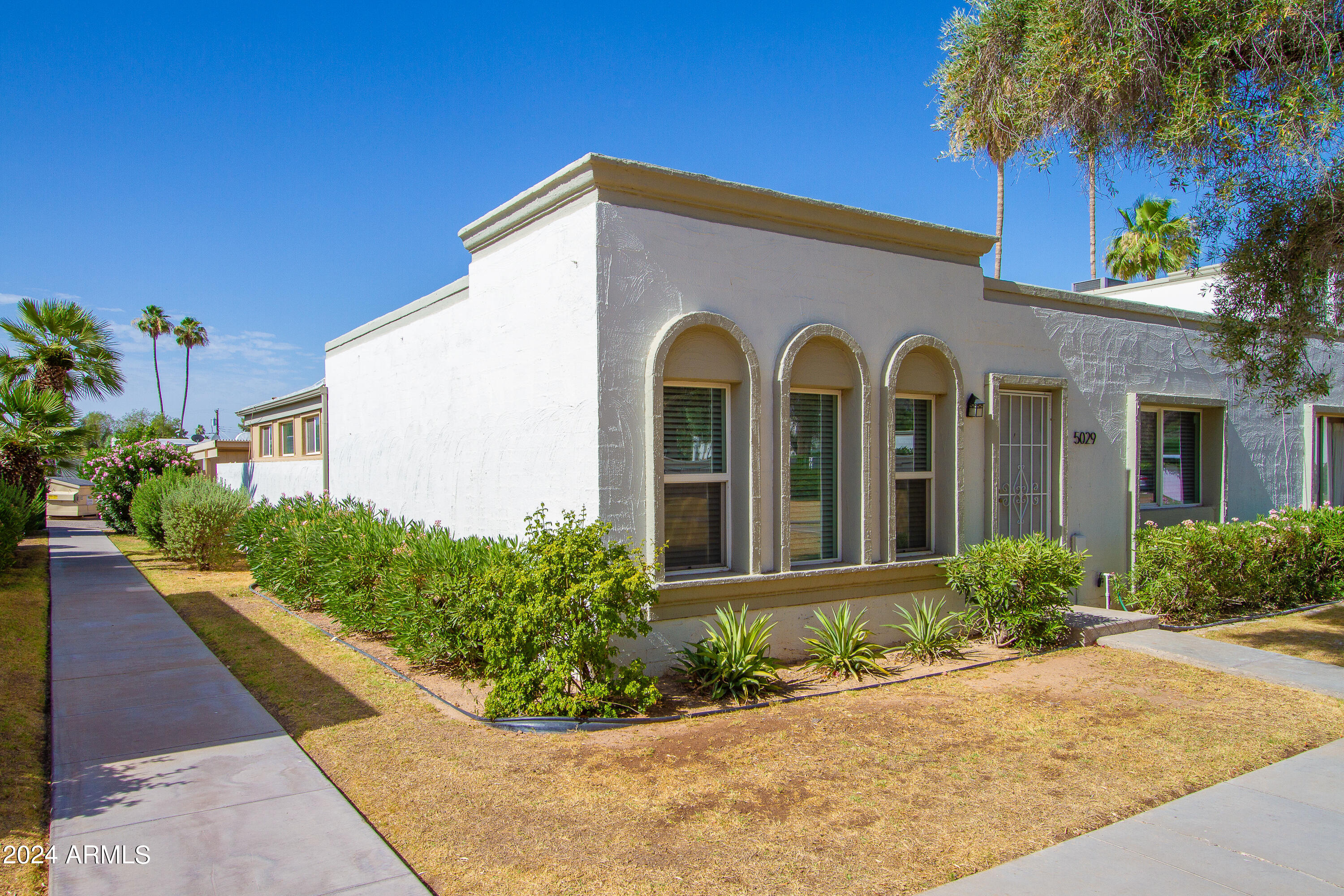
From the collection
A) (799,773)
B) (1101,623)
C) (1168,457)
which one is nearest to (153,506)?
(799,773)

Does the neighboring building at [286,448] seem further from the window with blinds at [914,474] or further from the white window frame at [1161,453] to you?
the white window frame at [1161,453]

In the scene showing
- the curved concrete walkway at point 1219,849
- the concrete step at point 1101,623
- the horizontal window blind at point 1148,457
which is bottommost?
the curved concrete walkway at point 1219,849

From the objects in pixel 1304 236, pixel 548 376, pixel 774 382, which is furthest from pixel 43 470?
pixel 1304 236

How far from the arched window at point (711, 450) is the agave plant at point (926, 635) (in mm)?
1854

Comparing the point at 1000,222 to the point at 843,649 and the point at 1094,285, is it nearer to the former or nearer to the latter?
the point at 1094,285

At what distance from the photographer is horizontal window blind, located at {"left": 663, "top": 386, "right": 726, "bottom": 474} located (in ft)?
24.3

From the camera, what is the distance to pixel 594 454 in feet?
22.3

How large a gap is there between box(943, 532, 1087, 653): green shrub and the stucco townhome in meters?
0.42

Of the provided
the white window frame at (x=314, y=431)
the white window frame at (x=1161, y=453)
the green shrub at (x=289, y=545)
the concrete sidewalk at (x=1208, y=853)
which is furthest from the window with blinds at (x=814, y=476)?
the white window frame at (x=314, y=431)

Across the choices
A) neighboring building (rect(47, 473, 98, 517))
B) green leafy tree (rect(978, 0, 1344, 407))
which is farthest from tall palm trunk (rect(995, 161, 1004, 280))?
neighboring building (rect(47, 473, 98, 517))

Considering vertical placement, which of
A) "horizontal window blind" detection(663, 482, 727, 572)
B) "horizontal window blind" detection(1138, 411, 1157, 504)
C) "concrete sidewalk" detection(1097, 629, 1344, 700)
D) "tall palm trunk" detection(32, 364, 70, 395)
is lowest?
"concrete sidewalk" detection(1097, 629, 1344, 700)

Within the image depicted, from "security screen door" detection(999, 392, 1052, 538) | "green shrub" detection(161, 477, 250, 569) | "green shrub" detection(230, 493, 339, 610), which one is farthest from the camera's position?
"green shrub" detection(161, 477, 250, 569)

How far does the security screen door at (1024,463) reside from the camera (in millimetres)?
9773

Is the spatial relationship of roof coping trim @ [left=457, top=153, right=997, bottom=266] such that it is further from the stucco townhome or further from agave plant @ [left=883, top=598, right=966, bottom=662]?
agave plant @ [left=883, top=598, right=966, bottom=662]
